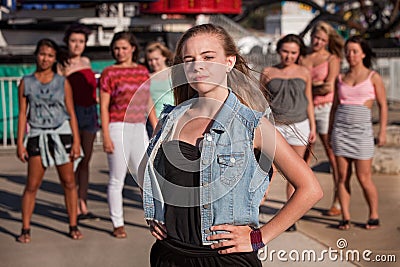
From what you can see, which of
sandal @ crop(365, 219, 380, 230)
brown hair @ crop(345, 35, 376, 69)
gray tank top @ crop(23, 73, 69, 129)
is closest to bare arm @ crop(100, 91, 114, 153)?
gray tank top @ crop(23, 73, 69, 129)

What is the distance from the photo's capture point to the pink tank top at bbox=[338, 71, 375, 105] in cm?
728

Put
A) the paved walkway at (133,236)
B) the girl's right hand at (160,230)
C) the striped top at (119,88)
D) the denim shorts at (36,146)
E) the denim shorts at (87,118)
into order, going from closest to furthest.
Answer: the girl's right hand at (160,230), the paved walkway at (133,236), the denim shorts at (36,146), the striped top at (119,88), the denim shorts at (87,118)

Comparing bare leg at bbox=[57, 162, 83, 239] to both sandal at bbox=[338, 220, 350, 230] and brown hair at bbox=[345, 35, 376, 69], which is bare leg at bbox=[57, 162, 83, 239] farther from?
brown hair at bbox=[345, 35, 376, 69]

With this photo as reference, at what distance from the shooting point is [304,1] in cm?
3406

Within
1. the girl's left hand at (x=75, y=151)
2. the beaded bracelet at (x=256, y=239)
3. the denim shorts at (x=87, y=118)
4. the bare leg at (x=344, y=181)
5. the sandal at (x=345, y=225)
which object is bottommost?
the sandal at (x=345, y=225)

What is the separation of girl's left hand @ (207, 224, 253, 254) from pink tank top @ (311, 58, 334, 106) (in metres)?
5.24

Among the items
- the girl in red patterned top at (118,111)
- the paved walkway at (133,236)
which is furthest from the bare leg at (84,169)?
the girl in red patterned top at (118,111)

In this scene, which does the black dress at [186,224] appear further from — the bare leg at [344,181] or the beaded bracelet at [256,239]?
the bare leg at [344,181]

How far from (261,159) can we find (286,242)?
3.96 metres

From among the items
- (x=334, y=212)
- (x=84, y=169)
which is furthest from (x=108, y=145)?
(x=334, y=212)

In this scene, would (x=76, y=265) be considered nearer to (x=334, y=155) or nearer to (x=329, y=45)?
(x=334, y=155)

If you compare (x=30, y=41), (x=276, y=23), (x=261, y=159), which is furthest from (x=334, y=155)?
(x=276, y=23)

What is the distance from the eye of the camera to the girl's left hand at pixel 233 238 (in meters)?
3.00

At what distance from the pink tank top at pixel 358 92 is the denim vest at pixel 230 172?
4383 mm
